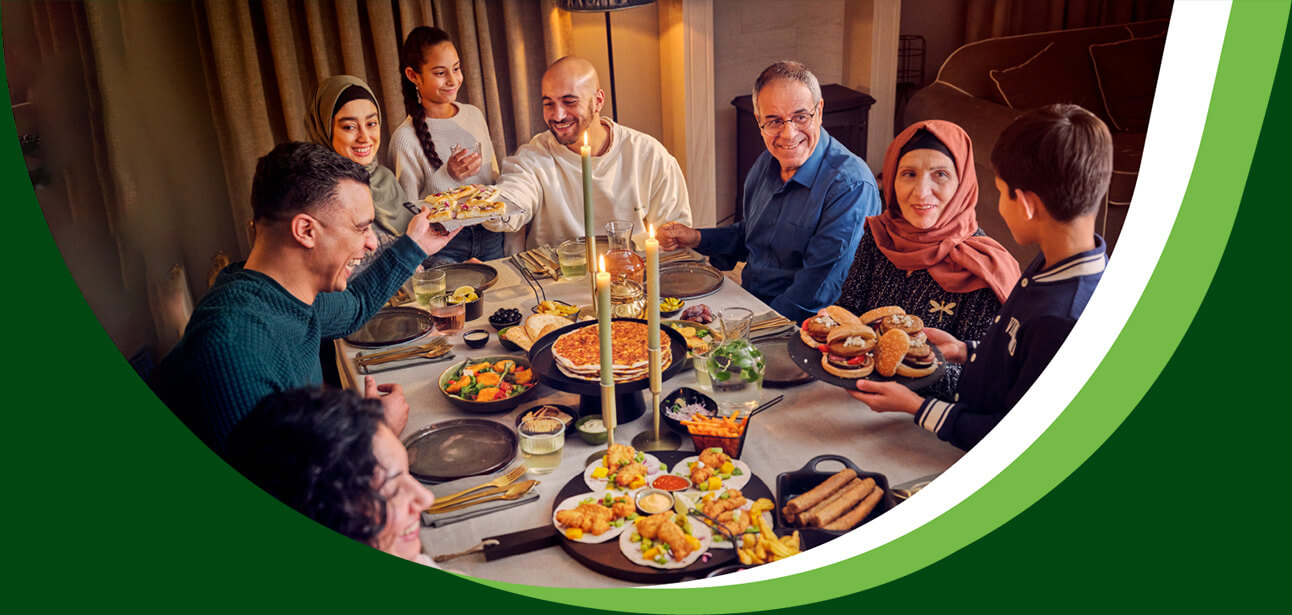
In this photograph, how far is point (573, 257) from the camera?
1943 mm

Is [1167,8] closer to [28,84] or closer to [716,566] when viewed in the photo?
[716,566]

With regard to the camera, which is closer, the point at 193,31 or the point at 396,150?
the point at 193,31

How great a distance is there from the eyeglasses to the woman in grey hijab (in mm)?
786

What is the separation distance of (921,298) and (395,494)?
3.39 ft

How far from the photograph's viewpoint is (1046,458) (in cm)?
102

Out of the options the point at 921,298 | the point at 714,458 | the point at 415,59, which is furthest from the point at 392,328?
the point at 921,298

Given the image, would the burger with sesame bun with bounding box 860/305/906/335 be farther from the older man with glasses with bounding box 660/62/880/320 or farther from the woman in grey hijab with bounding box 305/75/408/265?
the woman in grey hijab with bounding box 305/75/408/265

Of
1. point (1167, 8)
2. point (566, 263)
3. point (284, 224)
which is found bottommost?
point (566, 263)

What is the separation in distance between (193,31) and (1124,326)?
1.39m

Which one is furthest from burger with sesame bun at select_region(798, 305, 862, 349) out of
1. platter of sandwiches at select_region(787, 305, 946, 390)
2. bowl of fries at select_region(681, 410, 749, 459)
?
bowl of fries at select_region(681, 410, 749, 459)

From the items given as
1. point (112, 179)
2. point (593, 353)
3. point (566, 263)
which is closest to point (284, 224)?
point (112, 179)

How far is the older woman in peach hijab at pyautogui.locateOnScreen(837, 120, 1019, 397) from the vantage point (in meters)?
1.28

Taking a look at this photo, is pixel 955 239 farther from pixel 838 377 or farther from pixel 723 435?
pixel 723 435

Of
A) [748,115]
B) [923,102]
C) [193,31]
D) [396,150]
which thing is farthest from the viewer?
[748,115]
